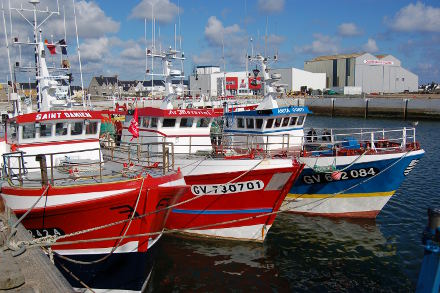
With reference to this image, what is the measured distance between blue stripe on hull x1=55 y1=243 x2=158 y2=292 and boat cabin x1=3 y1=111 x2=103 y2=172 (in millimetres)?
3269

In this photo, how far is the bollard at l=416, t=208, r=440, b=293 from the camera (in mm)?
6969

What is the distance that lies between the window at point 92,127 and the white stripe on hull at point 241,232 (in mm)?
4905

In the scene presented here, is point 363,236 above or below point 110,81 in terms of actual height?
below

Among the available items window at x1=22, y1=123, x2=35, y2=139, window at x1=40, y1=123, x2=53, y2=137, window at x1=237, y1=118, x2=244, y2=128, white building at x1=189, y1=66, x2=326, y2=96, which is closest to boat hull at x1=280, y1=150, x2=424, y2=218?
window at x1=237, y1=118, x2=244, y2=128

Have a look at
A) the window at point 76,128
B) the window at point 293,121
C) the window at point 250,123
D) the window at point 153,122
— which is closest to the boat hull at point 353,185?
the window at point 293,121

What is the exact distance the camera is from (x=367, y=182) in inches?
636

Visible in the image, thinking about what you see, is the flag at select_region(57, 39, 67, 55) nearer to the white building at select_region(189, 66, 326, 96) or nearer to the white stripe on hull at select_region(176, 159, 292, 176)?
the white stripe on hull at select_region(176, 159, 292, 176)

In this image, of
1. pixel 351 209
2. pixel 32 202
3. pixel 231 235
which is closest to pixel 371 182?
pixel 351 209

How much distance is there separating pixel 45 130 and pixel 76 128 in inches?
35.8

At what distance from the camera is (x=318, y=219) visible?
16.6m

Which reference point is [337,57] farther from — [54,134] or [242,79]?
[54,134]

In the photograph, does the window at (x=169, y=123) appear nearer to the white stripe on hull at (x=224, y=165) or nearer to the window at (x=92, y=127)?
the white stripe on hull at (x=224, y=165)

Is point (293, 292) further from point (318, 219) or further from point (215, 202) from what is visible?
point (318, 219)

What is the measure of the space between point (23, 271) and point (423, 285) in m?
6.89
